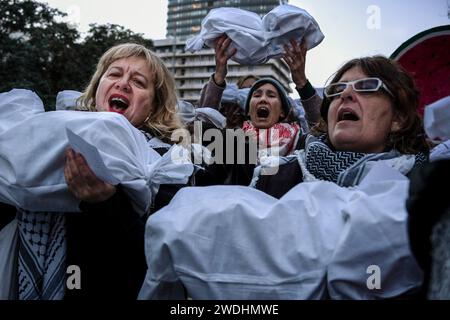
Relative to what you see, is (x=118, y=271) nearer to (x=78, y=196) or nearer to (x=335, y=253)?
(x=78, y=196)

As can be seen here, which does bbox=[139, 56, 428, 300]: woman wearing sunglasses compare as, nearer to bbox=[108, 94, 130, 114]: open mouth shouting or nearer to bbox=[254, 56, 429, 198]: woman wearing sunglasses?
bbox=[254, 56, 429, 198]: woman wearing sunglasses

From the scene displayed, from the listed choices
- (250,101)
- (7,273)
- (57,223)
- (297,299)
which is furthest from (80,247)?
(250,101)

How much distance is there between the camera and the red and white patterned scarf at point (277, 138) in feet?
9.07

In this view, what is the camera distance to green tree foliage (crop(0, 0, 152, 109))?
12734 millimetres

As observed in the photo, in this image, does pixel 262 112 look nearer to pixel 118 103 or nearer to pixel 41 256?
pixel 118 103

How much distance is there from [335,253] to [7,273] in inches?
37.8

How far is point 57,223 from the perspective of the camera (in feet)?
4.14

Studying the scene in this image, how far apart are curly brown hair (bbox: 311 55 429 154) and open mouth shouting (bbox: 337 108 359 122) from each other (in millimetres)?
174

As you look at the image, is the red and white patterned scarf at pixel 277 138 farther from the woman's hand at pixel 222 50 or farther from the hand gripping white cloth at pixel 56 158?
the hand gripping white cloth at pixel 56 158

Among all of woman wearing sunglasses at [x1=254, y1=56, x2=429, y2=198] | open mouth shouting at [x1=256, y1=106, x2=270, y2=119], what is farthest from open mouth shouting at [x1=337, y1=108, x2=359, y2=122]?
open mouth shouting at [x1=256, y1=106, x2=270, y2=119]

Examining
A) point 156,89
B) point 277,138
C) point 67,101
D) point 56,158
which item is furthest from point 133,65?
point 277,138

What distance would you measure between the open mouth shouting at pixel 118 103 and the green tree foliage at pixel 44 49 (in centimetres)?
1113

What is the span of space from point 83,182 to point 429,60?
1.99 meters

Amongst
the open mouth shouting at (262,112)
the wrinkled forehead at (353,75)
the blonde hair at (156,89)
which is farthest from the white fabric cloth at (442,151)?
the open mouth shouting at (262,112)
